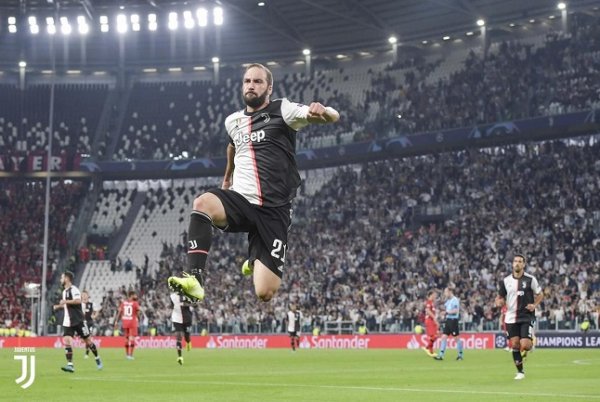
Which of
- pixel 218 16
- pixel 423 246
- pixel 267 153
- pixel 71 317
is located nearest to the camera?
pixel 267 153

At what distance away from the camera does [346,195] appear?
203 feet

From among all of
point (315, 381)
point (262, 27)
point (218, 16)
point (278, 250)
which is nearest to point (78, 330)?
point (315, 381)

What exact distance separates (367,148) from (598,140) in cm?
1363

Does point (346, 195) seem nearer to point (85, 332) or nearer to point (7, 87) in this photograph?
point (7, 87)

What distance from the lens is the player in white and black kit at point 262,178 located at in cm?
1084

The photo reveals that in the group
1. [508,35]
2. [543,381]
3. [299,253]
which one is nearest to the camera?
[543,381]

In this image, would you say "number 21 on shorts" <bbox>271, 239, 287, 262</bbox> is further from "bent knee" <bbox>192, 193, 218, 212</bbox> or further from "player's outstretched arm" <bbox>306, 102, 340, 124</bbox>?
"player's outstretched arm" <bbox>306, 102, 340, 124</bbox>

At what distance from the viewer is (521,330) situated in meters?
22.5

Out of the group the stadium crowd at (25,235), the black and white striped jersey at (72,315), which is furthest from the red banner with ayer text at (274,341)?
the black and white striped jersey at (72,315)

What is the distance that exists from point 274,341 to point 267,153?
41.0 meters

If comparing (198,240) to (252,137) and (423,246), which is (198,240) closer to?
(252,137)

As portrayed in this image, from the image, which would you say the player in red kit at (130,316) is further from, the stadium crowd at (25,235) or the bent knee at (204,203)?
the bent knee at (204,203)

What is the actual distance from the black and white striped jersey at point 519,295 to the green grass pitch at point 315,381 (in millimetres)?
1360

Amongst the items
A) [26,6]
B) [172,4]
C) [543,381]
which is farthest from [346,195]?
[543,381]
